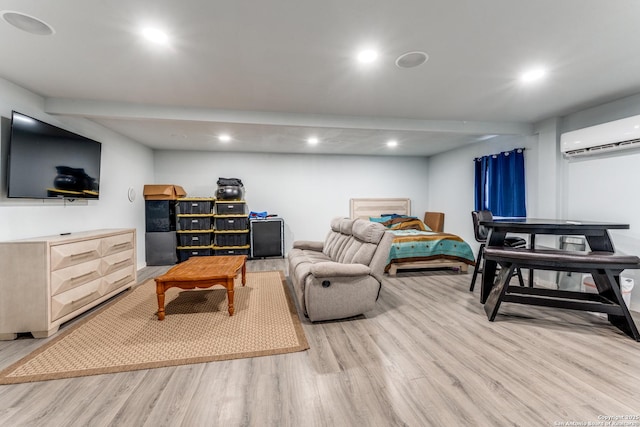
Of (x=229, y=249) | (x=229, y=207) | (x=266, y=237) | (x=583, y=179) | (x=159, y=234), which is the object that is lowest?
(x=229, y=249)

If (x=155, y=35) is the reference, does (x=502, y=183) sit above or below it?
below

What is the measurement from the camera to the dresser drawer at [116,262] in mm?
3086

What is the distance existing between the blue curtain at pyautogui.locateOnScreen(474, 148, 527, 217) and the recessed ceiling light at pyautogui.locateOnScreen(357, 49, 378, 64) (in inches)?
136

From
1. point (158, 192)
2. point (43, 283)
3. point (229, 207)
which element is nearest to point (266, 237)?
point (229, 207)

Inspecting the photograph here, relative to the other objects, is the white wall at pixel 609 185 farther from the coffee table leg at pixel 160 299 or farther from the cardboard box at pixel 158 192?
the cardboard box at pixel 158 192

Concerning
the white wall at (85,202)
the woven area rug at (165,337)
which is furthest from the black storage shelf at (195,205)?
the woven area rug at (165,337)

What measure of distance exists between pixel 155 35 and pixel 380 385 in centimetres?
277

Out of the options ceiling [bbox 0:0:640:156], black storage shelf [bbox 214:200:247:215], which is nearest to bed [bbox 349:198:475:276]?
ceiling [bbox 0:0:640:156]

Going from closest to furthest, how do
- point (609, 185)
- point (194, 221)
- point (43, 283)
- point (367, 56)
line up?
1. point (367, 56)
2. point (43, 283)
3. point (609, 185)
4. point (194, 221)

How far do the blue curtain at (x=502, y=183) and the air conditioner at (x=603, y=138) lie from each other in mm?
799

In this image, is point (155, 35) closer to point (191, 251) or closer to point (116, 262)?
point (116, 262)

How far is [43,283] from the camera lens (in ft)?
7.65

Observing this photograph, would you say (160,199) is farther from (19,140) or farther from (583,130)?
(583,130)

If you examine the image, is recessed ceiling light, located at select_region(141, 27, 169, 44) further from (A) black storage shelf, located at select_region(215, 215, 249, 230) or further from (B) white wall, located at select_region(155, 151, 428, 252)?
(B) white wall, located at select_region(155, 151, 428, 252)
